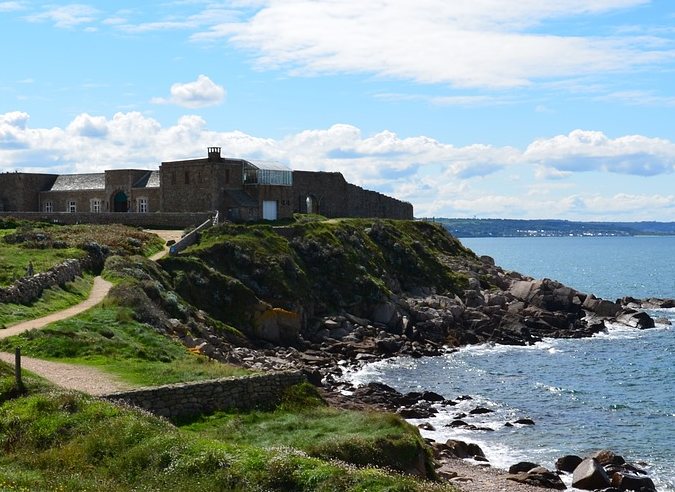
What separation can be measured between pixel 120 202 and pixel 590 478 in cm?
6728

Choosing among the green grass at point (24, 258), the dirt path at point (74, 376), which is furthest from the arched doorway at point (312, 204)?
the dirt path at point (74, 376)

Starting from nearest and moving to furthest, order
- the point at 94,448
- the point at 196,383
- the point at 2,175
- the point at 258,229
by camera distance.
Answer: the point at 94,448 → the point at 196,383 → the point at 258,229 → the point at 2,175

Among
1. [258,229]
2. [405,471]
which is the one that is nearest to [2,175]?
[258,229]

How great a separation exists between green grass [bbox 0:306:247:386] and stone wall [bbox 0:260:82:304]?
13.7ft

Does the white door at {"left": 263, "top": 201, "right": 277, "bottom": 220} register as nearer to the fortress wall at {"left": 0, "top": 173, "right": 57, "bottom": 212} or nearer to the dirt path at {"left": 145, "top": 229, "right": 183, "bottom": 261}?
the dirt path at {"left": 145, "top": 229, "right": 183, "bottom": 261}

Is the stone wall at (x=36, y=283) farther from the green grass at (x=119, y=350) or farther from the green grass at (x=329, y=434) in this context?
the green grass at (x=329, y=434)

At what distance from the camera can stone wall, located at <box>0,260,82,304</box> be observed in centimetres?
4041

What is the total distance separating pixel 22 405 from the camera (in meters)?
23.7

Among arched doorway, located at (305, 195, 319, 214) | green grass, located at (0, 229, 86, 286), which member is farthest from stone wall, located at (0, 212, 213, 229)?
arched doorway, located at (305, 195, 319, 214)

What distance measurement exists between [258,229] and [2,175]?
3513 cm

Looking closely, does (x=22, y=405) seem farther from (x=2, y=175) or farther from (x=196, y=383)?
(x=2, y=175)

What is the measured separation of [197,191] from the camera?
82875mm

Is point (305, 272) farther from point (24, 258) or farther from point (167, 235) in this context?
point (24, 258)

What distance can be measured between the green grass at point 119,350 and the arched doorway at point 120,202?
5394 cm
